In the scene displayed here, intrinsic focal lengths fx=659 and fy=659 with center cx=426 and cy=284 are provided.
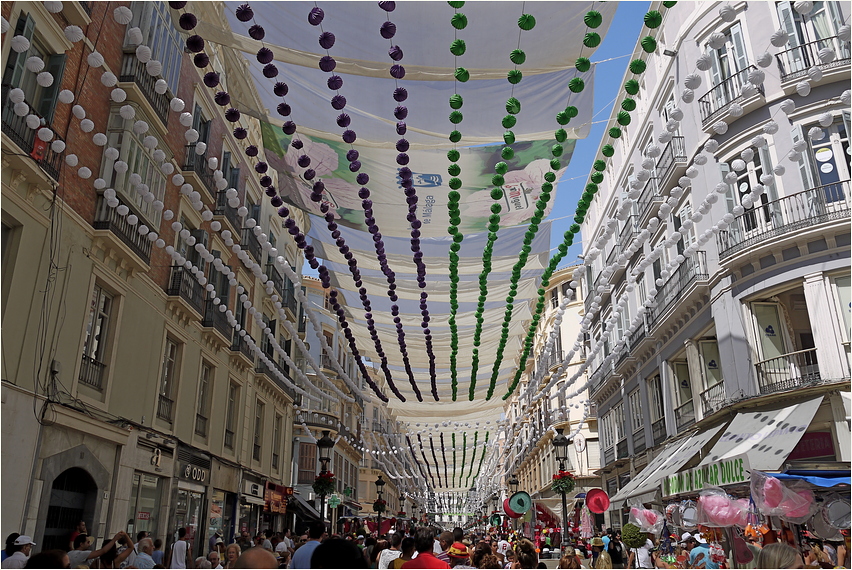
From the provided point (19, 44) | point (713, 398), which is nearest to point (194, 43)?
point (19, 44)

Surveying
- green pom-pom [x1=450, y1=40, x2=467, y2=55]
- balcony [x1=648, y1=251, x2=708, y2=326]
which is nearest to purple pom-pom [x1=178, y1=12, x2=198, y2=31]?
green pom-pom [x1=450, y1=40, x2=467, y2=55]

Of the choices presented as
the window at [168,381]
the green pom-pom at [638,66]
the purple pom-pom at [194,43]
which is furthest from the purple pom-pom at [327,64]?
the window at [168,381]

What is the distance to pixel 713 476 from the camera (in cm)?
1339

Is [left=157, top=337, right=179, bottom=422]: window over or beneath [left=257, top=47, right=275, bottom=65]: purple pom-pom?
beneath

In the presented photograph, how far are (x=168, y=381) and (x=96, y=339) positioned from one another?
12.9 feet

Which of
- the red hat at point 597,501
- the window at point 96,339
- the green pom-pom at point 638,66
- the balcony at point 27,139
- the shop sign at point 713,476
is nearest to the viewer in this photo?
the green pom-pom at point 638,66

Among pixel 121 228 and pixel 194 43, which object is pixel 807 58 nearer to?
pixel 194 43

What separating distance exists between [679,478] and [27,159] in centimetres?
1426

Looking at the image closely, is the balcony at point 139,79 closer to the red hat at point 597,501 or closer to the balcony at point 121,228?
the balcony at point 121,228

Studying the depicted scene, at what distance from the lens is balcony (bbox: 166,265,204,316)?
1664 cm

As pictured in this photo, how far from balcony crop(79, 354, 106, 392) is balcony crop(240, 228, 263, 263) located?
8128 mm

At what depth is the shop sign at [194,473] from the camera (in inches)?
671

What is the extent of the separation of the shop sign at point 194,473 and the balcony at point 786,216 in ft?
48.3

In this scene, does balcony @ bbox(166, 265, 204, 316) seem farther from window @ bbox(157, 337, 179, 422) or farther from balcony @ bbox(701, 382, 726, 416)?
balcony @ bbox(701, 382, 726, 416)
